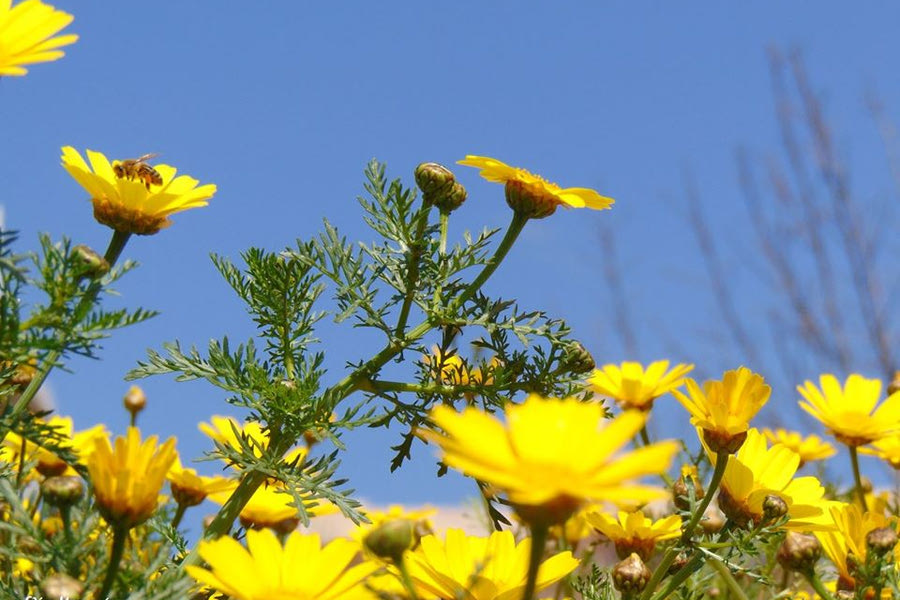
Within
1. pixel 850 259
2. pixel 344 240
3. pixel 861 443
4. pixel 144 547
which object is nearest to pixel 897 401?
pixel 861 443

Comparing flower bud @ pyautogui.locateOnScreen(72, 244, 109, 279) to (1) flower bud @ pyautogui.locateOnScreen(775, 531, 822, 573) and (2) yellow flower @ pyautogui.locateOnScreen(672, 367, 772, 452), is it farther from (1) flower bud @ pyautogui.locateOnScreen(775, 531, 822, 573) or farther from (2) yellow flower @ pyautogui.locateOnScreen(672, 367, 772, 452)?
(1) flower bud @ pyautogui.locateOnScreen(775, 531, 822, 573)

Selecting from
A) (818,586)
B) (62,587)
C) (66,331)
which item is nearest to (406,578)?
(62,587)

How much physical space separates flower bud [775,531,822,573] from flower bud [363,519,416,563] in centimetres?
77

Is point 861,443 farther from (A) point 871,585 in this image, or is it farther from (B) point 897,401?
(A) point 871,585

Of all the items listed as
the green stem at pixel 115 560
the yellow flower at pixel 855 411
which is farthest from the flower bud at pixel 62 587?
the yellow flower at pixel 855 411

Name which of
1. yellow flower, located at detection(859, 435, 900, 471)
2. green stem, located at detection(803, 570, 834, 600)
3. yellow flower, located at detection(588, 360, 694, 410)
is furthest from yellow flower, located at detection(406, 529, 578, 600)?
yellow flower, located at detection(859, 435, 900, 471)

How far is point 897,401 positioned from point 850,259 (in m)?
5.53

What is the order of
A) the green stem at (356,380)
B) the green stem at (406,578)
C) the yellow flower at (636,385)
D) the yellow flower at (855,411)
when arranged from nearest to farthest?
the green stem at (406,578) → the green stem at (356,380) → the yellow flower at (636,385) → the yellow flower at (855,411)

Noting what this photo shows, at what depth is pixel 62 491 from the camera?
901 mm

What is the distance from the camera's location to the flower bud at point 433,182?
1.29 m

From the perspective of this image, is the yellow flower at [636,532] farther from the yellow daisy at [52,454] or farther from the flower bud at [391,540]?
the yellow daisy at [52,454]

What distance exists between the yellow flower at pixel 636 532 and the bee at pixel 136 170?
676 mm

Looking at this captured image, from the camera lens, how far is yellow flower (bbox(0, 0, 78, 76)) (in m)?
0.86

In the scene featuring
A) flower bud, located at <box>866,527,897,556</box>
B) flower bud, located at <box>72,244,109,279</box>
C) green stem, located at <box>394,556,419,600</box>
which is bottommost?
green stem, located at <box>394,556,419,600</box>
